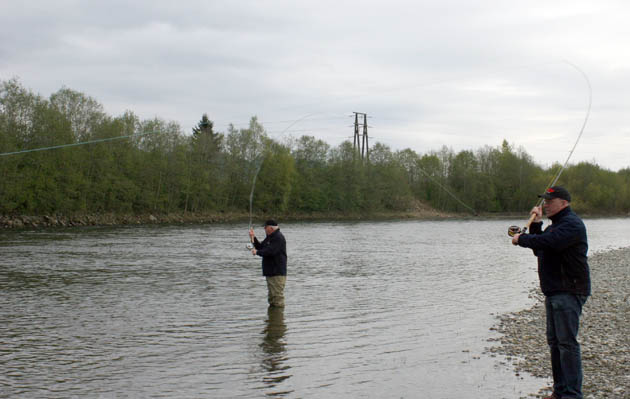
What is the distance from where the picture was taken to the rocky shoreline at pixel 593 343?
7094 mm

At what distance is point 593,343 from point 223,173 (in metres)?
65.9

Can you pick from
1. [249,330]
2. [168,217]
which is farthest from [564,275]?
[168,217]

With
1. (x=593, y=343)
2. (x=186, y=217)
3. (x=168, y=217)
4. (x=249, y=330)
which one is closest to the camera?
(x=593, y=343)

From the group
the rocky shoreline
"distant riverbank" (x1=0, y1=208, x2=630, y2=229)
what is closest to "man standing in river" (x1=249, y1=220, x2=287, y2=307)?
the rocky shoreline

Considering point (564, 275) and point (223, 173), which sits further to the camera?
point (223, 173)

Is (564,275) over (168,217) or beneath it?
over

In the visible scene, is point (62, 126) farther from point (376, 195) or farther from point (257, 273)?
point (376, 195)

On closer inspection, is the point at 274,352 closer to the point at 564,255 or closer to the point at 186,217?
the point at 564,255

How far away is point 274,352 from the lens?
912cm

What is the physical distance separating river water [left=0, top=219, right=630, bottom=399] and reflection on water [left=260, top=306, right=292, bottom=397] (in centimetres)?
3

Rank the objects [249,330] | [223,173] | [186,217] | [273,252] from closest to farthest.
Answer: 1. [249,330]
2. [273,252]
3. [186,217]
4. [223,173]

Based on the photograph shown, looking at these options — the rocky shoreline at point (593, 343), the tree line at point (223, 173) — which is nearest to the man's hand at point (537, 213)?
the rocky shoreline at point (593, 343)

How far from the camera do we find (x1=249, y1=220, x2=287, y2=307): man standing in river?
11.6 metres

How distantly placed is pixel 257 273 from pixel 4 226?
1400 inches
